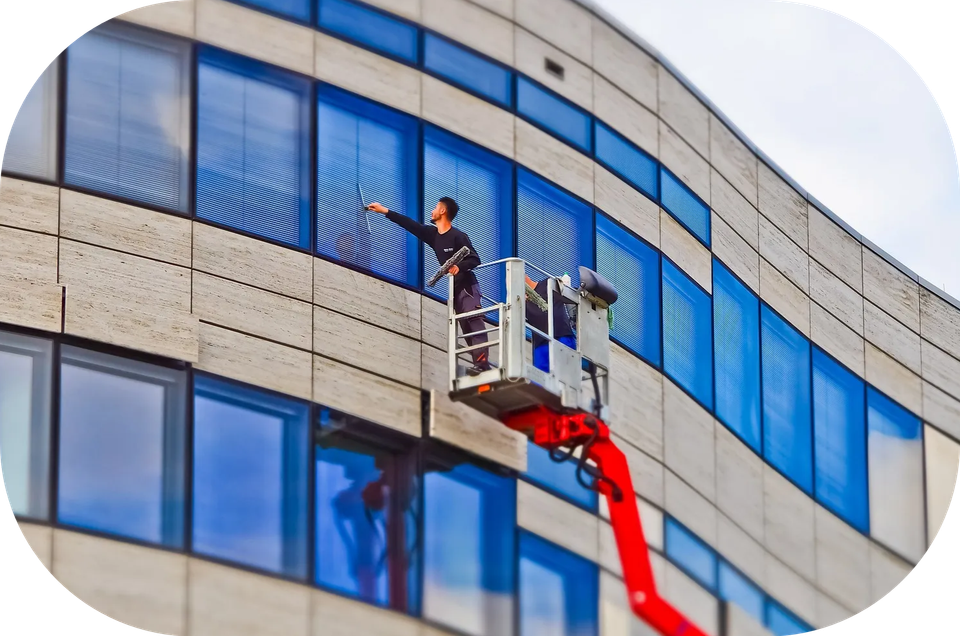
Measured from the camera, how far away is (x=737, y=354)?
29016 mm

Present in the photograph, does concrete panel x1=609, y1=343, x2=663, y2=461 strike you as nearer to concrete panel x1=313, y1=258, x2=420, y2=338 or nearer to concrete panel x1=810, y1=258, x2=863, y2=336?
concrete panel x1=313, y1=258, x2=420, y2=338

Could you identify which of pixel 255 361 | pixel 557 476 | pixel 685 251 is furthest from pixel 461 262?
pixel 685 251

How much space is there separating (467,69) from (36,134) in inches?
244

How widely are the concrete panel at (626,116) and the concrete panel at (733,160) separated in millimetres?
1262

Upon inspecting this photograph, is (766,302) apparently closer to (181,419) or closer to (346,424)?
(346,424)

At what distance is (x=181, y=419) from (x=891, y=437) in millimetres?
12752

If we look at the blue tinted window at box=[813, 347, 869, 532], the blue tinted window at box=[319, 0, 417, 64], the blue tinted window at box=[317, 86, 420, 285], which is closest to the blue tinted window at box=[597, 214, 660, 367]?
the blue tinted window at box=[317, 86, 420, 285]

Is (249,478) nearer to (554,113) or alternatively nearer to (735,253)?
(554,113)

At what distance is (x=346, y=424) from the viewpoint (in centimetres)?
2377

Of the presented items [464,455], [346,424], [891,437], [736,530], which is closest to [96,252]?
[346,424]

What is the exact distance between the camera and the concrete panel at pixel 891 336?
31641mm

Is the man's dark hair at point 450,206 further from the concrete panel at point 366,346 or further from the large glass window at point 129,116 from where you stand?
the large glass window at point 129,116

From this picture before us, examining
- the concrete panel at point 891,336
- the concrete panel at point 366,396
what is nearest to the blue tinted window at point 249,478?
the concrete panel at point 366,396

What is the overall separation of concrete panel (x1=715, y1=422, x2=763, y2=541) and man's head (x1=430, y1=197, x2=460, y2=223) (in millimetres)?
5378
